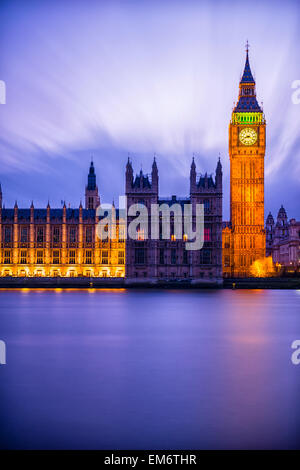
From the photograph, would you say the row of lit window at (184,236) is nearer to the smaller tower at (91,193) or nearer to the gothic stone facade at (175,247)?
the gothic stone facade at (175,247)

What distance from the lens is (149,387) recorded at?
49.1 feet

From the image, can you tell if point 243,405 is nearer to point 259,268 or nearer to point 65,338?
point 65,338

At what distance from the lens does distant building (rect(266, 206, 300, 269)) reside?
388 feet

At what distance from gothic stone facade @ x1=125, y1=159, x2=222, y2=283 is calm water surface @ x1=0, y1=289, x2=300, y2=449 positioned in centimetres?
4903

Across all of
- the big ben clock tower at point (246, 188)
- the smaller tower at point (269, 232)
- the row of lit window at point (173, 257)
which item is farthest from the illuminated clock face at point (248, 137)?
the smaller tower at point (269, 232)

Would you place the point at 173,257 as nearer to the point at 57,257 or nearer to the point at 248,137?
the point at 57,257

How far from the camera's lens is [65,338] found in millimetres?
25328

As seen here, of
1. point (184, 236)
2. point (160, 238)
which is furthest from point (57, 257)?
point (184, 236)

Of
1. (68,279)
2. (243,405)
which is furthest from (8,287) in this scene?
(243,405)

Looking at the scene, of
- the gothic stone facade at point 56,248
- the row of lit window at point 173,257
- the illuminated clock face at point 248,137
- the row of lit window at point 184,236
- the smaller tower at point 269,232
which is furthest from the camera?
the smaller tower at point 269,232

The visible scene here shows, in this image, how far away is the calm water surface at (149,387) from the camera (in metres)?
10.8

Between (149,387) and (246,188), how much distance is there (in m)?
88.1

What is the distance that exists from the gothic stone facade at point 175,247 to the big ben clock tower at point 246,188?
64.0ft
